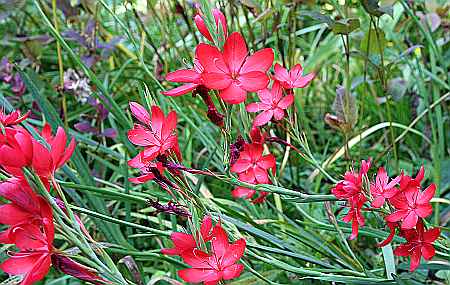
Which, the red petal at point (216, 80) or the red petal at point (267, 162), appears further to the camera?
the red petal at point (267, 162)

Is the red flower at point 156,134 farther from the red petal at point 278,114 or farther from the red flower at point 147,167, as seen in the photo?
the red petal at point 278,114

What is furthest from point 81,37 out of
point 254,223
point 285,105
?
point 285,105

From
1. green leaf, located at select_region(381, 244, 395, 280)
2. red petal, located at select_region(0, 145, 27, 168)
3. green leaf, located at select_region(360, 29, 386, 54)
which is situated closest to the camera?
red petal, located at select_region(0, 145, 27, 168)

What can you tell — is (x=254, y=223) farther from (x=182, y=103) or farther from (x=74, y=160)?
(x=182, y=103)

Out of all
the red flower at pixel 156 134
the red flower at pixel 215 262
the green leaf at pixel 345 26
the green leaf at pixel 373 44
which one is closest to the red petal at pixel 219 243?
the red flower at pixel 215 262

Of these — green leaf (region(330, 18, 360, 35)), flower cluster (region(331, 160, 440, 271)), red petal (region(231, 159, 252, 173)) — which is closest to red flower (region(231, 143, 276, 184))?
red petal (region(231, 159, 252, 173))

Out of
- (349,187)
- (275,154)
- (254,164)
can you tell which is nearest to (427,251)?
(349,187)

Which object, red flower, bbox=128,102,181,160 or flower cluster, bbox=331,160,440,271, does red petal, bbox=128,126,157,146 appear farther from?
flower cluster, bbox=331,160,440,271
